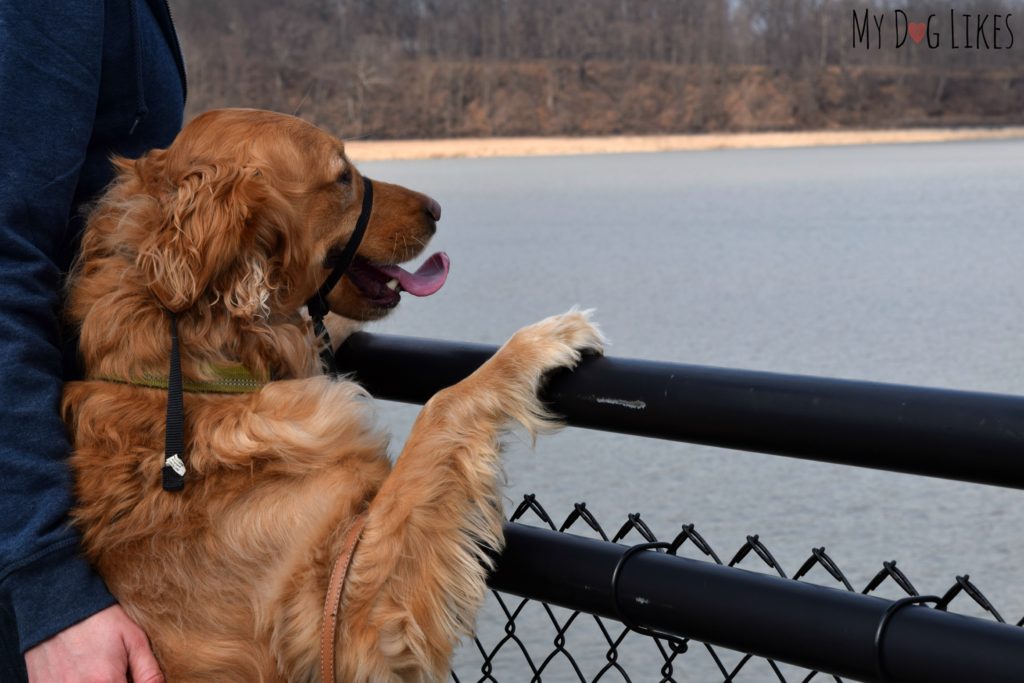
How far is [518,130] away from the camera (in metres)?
54.8

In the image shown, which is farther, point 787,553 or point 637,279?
point 637,279

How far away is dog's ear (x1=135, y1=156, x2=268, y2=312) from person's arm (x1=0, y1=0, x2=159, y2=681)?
18 cm

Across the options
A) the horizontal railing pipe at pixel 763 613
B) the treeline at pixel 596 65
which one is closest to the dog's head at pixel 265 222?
the horizontal railing pipe at pixel 763 613

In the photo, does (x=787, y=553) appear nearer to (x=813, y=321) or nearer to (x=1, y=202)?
(x=1, y=202)

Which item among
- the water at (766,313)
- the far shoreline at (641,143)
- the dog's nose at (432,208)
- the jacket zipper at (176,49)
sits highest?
the jacket zipper at (176,49)

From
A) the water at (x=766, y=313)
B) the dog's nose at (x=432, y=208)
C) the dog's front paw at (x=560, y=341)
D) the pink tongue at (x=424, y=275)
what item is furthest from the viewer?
the water at (x=766, y=313)

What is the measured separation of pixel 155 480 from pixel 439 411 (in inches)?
20.3

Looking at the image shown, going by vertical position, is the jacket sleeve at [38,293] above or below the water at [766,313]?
above

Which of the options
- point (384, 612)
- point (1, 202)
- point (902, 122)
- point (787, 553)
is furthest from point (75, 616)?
point (902, 122)

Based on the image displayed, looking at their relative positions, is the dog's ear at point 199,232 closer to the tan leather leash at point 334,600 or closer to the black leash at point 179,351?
the black leash at point 179,351

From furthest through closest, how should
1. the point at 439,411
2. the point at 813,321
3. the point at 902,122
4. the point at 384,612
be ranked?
the point at 902,122
the point at 813,321
the point at 439,411
the point at 384,612

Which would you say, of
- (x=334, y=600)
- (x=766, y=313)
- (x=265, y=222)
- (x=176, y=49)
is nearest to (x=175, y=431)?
(x=334, y=600)

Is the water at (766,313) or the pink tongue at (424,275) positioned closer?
the pink tongue at (424,275)

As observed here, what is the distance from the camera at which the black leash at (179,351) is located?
1938 mm
